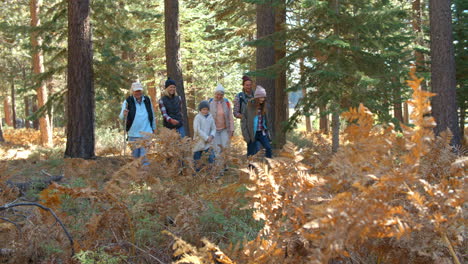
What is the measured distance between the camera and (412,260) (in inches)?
88.7

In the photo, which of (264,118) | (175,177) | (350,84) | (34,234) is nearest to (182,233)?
(34,234)

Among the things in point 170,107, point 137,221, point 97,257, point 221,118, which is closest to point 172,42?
point 170,107

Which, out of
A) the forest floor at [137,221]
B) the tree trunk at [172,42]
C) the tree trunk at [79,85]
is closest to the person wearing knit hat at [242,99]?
the tree trunk at [172,42]

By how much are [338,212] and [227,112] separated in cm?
737

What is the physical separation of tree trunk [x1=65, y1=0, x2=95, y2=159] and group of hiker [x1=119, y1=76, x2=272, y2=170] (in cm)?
248

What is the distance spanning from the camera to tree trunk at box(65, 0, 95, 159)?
1033cm

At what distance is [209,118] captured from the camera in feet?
27.5

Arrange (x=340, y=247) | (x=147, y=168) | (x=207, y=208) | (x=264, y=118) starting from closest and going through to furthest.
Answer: (x=340, y=247) < (x=207, y=208) < (x=147, y=168) < (x=264, y=118)

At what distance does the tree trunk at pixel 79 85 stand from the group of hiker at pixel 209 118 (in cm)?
248

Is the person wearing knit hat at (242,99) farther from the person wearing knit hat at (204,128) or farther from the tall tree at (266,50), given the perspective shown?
the tall tree at (266,50)

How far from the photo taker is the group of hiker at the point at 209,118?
8219 millimetres

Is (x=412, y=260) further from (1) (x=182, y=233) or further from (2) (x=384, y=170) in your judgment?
(1) (x=182, y=233)

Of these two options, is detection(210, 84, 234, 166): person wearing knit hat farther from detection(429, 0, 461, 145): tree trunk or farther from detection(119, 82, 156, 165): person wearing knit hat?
detection(429, 0, 461, 145): tree trunk

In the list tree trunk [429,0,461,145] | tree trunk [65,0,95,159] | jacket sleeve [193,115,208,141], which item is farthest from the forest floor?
tree trunk [429,0,461,145]
